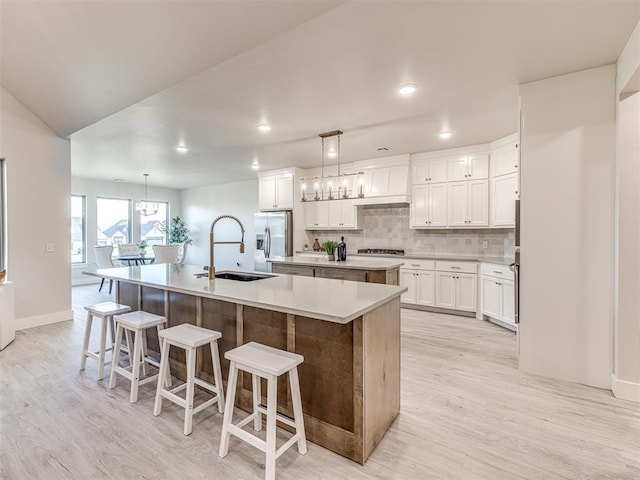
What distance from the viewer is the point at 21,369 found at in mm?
2910

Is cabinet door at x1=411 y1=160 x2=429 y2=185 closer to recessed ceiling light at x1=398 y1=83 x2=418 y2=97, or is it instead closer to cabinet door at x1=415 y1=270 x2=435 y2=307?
cabinet door at x1=415 y1=270 x2=435 y2=307

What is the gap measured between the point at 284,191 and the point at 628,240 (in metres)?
5.11

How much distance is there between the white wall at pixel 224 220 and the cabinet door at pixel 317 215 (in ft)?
6.59

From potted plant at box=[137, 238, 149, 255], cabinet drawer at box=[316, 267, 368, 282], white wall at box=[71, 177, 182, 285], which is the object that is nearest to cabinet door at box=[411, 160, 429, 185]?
cabinet drawer at box=[316, 267, 368, 282]

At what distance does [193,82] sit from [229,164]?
3.42 metres

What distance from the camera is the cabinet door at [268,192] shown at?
259 inches

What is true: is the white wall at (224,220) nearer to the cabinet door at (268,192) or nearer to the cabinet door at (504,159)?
the cabinet door at (268,192)

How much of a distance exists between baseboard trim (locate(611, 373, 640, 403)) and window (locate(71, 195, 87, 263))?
953cm

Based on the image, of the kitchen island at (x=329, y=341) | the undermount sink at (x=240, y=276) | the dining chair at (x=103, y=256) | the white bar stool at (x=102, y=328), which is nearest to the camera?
the kitchen island at (x=329, y=341)

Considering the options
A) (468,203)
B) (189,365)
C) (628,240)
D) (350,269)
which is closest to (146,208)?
(350,269)

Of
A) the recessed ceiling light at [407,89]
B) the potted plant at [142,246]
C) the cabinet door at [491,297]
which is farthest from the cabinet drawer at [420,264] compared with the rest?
the potted plant at [142,246]

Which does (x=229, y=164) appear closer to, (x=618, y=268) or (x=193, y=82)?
(x=193, y=82)

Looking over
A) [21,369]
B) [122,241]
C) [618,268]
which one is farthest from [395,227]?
[122,241]

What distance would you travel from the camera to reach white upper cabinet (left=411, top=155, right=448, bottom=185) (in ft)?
16.8
